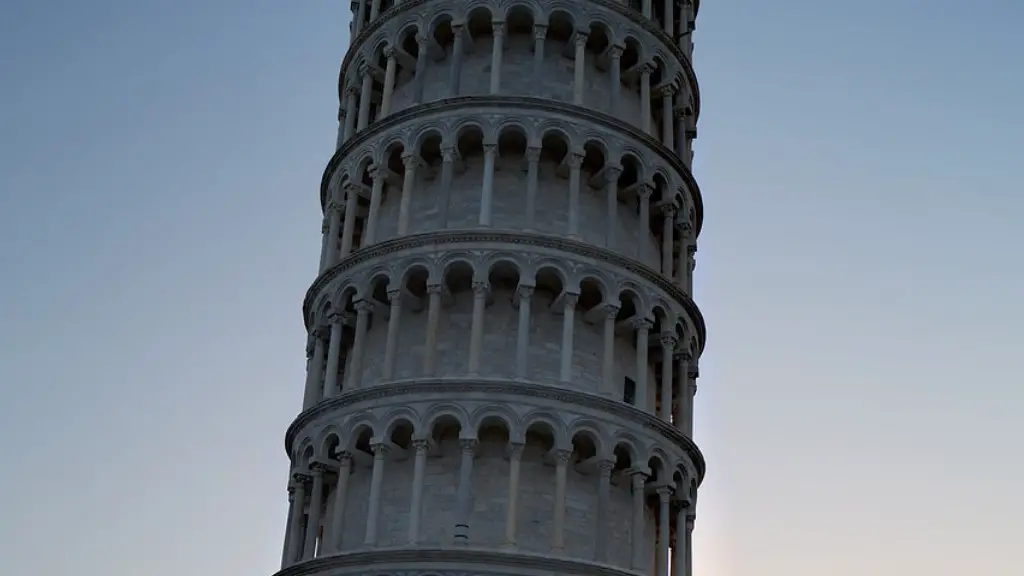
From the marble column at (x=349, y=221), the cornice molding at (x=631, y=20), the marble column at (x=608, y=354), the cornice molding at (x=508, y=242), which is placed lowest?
the marble column at (x=608, y=354)

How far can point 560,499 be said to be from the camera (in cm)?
2806

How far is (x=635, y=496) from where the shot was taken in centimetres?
2919

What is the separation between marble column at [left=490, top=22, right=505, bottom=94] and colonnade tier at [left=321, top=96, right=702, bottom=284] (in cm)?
62

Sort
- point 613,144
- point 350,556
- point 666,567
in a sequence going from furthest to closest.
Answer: point 613,144 < point 666,567 < point 350,556

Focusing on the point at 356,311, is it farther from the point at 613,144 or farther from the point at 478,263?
the point at 613,144

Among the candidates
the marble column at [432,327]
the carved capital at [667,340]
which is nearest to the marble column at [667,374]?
the carved capital at [667,340]

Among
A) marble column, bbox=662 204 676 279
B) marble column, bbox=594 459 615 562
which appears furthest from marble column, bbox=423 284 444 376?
marble column, bbox=662 204 676 279

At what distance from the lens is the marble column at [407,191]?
31.3 meters

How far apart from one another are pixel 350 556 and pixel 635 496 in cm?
611

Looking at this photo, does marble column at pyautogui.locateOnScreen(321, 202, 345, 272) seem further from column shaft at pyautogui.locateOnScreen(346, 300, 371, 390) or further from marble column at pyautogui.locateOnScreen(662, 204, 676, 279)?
marble column at pyautogui.locateOnScreen(662, 204, 676, 279)

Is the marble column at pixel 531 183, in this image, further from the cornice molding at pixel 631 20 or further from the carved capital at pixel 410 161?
the cornice molding at pixel 631 20

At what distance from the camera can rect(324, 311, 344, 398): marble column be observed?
30953 mm

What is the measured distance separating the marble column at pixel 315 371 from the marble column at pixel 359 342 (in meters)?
0.98

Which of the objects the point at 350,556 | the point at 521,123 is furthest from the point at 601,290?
the point at 350,556
